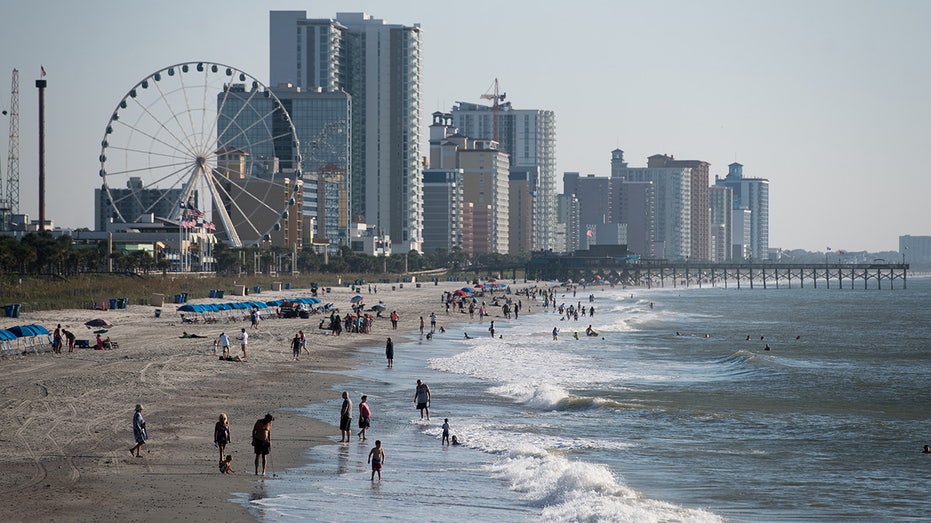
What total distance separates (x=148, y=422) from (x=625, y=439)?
1313 centimetres

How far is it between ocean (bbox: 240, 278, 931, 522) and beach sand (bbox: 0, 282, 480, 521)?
1.28m

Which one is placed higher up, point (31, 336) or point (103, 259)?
point (103, 259)

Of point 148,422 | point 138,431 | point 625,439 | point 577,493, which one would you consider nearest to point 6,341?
point 148,422

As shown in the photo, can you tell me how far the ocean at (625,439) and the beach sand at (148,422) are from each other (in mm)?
1283

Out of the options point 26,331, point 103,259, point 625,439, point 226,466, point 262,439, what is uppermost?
point 103,259

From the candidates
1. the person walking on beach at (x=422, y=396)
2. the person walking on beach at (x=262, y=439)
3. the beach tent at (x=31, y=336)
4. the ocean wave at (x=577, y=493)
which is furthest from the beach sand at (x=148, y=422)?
the ocean wave at (x=577, y=493)

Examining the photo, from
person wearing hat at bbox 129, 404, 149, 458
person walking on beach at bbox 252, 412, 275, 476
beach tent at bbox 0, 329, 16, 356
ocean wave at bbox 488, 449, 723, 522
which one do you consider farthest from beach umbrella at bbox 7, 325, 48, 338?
ocean wave at bbox 488, 449, 723, 522

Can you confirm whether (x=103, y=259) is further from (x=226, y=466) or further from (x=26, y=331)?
(x=226, y=466)

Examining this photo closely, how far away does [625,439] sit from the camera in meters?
32.2

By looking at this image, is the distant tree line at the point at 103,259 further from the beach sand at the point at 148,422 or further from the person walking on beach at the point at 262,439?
the person walking on beach at the point at 262,439

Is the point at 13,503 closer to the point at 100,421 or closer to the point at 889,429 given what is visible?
the point at 100,421

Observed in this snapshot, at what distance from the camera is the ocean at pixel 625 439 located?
23578mm

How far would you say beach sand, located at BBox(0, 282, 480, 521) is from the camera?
69.5 ft

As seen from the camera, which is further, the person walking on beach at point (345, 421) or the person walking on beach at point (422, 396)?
the person walking on beach at point (422, 396)
